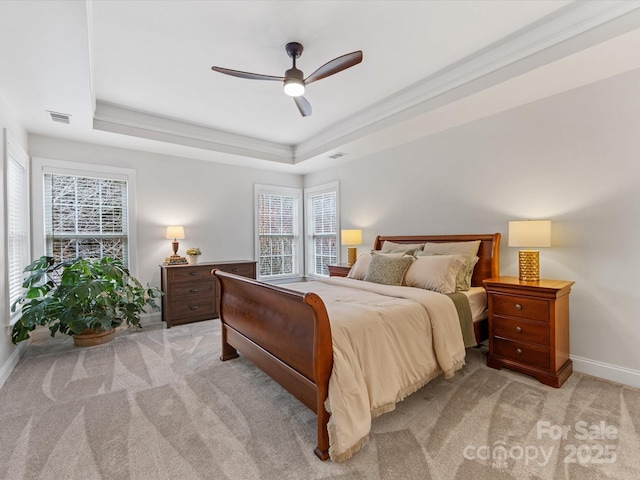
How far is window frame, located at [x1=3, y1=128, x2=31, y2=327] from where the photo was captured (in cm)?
289

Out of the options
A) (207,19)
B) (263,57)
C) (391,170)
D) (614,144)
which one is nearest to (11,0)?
(207,19)

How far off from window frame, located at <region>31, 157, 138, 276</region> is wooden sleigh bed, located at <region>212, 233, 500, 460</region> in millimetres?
2114

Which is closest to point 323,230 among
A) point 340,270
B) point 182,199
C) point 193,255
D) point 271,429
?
point 340,270

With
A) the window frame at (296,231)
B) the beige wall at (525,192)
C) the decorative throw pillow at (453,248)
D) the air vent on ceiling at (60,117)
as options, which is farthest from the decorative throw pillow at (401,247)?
the air vent on ceiling at (60,117)

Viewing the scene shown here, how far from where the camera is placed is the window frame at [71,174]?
377cm

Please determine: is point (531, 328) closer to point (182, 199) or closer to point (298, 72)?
point (298, 72)

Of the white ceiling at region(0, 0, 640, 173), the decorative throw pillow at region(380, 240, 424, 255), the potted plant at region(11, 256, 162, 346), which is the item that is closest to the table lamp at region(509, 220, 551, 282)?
the decorative throw pillow at region(380, 240, 424, 255)

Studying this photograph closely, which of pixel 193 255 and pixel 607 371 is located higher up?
pixel 193 255

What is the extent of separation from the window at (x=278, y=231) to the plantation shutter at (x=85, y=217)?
2121 mm

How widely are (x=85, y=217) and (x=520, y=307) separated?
519 cm

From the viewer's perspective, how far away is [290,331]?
202 cm

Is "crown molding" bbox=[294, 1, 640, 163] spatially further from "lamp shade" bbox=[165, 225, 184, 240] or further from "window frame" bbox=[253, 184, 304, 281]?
"lamp shade" bbox=[165, 225, 184, 240]

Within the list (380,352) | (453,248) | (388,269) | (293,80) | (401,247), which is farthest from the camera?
(401,247)

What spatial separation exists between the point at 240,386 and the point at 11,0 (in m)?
2.86
